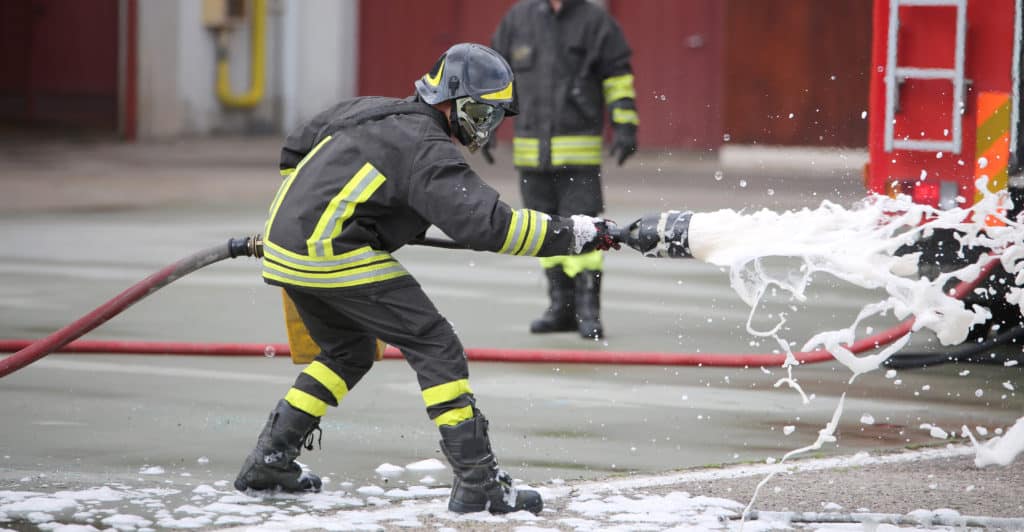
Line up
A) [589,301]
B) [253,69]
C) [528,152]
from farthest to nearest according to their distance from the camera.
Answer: [253,69] → [528,152] → [589,301]

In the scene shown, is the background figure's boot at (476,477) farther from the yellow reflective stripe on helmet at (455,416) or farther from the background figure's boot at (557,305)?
the background figure's boot at (557,305)

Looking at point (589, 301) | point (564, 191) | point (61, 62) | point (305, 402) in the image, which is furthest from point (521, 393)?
point (61, 62)

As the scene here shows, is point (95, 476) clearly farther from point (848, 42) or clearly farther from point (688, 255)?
point (848, 42)

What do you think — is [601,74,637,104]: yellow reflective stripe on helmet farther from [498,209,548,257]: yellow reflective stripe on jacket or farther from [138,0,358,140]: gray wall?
[138,0,358,140]: gray wall

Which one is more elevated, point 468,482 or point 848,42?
point 848,42

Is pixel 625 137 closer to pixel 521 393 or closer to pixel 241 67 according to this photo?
pixel 521 393

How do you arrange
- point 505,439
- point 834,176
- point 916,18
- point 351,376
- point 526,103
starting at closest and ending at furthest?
point 351,376
point 505,439
point 834,176
point 916,18
point 526,103

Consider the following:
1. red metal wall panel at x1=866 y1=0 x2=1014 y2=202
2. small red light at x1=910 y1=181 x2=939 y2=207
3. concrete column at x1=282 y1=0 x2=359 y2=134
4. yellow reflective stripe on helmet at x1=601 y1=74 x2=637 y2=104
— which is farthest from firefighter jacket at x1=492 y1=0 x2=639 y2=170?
concrete column at x1=282 y1=0 x2=359 y2=134

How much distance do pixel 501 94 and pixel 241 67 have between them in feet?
54.6

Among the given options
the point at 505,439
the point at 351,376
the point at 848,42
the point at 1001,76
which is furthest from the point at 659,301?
the point at 848,42

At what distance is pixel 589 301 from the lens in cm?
791

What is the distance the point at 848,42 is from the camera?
18266 mm

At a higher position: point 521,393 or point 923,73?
point 923,73

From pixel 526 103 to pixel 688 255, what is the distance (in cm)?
363
